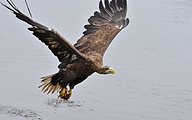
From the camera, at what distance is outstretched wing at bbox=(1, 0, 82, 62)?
505cm

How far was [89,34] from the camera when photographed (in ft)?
23.0

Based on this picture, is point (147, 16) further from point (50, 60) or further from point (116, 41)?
point (50, 60)

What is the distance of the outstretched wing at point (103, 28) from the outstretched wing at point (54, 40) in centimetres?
52

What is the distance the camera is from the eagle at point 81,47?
5477 mm

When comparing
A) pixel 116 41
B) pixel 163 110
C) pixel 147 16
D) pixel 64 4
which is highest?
pixel 64 4

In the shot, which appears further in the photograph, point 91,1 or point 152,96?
point 91,1

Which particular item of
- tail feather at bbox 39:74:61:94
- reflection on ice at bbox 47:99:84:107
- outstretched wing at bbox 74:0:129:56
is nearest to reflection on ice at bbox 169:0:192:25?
outstretched wing at bbox 74:0:129:56

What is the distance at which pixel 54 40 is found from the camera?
18.3 feet

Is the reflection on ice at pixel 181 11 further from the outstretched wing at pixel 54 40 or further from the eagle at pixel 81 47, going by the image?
the outstretched wing at pixel 54 40

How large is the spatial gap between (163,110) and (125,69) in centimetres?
170

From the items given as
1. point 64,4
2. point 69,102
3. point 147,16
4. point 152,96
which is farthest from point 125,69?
point 64,4

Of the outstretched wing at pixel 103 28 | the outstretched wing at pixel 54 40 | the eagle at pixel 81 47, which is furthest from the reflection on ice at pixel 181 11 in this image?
the outstretched wing at pixel 54 40

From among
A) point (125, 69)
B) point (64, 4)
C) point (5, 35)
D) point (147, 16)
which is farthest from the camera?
point (64, 4)

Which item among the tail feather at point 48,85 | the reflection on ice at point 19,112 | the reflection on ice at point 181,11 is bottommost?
the reflection on ice at point 19,112
